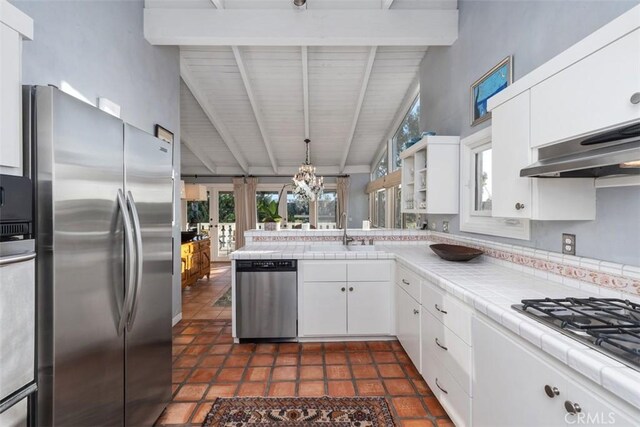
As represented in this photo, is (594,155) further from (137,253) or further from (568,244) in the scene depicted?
(137,253)

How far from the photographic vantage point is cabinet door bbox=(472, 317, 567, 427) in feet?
3.06

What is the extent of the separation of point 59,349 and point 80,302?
17 cm

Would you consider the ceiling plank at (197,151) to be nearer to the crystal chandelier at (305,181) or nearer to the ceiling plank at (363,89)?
the crystal chandelier at (305,181)

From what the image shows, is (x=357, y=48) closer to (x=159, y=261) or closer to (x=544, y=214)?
(x=544, y=214)

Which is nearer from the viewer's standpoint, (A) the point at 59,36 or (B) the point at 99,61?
(A) the point at 59,36

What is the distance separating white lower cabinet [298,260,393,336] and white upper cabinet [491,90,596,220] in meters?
1.35

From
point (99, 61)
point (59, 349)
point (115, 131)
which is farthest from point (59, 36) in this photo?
point (59, 349)

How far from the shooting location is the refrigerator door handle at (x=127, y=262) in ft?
4.33

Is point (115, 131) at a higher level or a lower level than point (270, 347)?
higher

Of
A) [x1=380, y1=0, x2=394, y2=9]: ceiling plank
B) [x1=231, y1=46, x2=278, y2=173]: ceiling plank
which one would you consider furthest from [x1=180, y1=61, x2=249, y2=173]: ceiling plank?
[x1=380, y1=0, x2=394, y2=9]: ceiling plank

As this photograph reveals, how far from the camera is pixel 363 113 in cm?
522

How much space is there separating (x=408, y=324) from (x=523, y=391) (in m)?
1.25

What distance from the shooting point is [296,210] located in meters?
7.55

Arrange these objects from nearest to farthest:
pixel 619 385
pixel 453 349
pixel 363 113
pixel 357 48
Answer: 1. pixel 619 385
2. pixel 453 349
3. pixel 357 48
4. pixel 363 113
